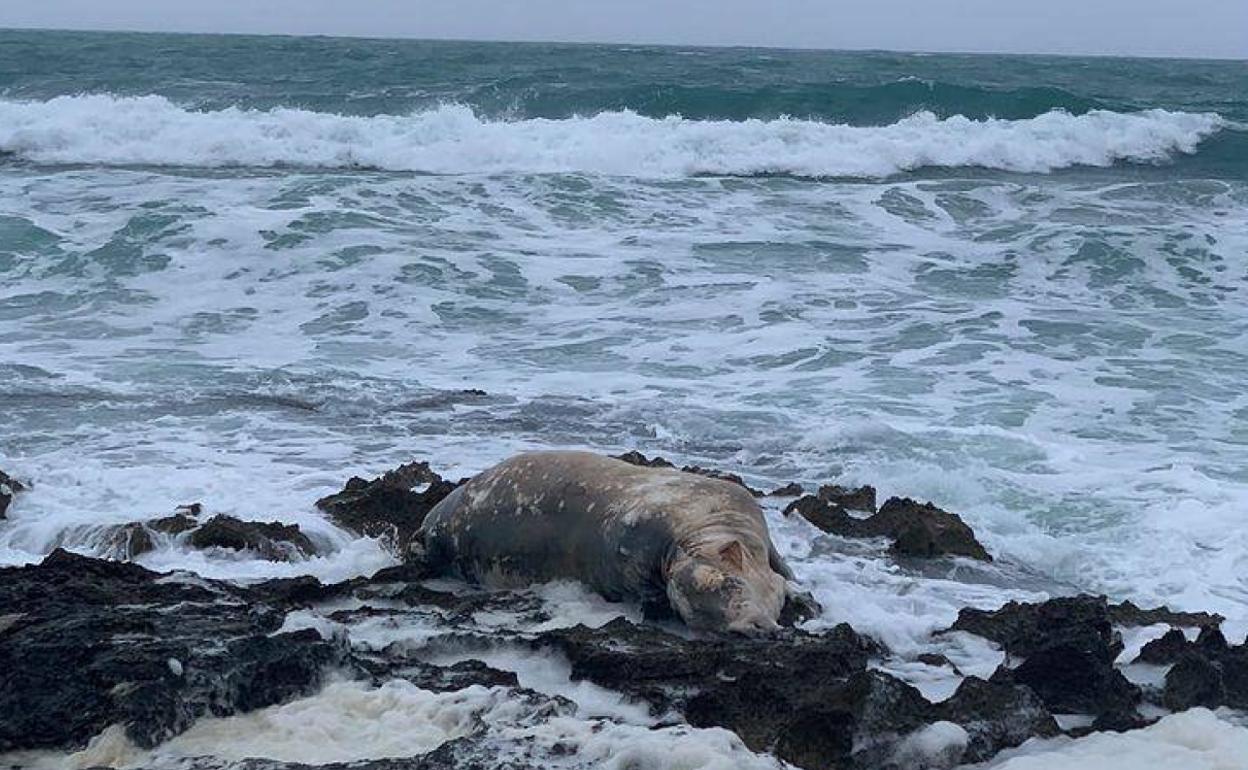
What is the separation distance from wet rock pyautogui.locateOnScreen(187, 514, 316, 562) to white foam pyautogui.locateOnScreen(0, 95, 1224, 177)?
58.2 feet

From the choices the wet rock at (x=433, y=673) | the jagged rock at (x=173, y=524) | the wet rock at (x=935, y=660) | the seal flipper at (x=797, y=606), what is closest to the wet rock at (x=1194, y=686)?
the wet rock at (x=935, y=660)

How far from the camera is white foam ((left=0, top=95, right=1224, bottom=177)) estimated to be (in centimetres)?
2581

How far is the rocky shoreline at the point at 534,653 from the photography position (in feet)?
14.4

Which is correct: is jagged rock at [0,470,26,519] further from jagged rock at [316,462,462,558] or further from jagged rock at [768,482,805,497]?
jagged rock at [768,482,805,497]

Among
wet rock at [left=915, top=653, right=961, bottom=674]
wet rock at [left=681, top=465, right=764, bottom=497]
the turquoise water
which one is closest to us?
wet rock at [left=915, top=653, right=961, bottom=674]

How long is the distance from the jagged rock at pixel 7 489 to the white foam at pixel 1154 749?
18.1 feet

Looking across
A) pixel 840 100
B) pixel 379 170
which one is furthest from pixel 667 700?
pixel 840 100

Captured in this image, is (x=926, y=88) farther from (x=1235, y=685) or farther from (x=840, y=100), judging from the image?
(x=1235, y=685)

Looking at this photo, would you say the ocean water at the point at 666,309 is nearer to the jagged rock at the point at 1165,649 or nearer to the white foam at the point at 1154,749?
the white foam at the point at 1154,749

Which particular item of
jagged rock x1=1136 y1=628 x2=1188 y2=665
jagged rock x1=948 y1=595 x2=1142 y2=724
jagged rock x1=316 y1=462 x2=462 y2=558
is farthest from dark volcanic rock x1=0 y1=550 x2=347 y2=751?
jagged rock x1=1136 y1=628 x2=1188 y2=665

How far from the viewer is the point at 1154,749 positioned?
14.3ft

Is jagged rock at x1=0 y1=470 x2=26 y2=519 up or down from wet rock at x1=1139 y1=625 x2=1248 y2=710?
down

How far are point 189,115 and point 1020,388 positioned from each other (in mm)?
20843

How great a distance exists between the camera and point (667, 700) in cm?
477
